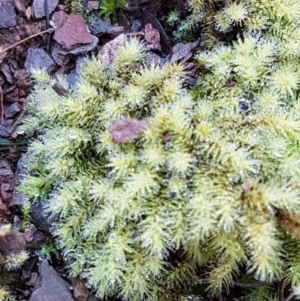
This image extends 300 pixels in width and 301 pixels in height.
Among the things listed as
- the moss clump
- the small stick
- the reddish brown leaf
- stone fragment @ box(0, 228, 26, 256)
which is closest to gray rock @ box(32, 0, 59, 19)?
the moss clump

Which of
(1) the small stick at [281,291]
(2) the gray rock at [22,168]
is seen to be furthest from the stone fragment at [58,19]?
(1) the small stick at [281,291]

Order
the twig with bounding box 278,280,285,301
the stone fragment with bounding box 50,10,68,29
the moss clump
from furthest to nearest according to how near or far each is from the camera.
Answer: the stone fragment with bounding box 50,10,68,29, the twig with bounding box 278,280,285,301, the moss clump

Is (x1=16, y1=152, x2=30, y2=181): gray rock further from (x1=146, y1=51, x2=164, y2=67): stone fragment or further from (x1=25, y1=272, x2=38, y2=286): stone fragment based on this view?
(x1=146, y1=51, x2=164, y2=67): stone fragment

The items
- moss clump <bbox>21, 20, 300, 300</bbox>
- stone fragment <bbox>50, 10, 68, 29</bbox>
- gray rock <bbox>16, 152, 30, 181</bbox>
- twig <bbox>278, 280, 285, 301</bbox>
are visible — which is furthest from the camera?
stone fragment <bbox>50, 10, 68, 29</bbox>

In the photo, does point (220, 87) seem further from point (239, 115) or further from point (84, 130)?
point (84, 130)

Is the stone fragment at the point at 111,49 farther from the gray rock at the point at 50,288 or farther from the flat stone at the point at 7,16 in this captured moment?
the gray rock at the point at 50,288

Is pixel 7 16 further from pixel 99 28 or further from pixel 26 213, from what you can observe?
pixel 26 213
